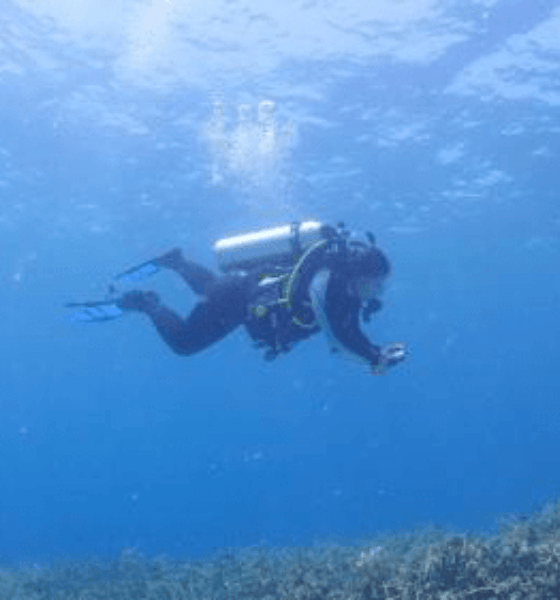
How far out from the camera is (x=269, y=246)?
35.8ft

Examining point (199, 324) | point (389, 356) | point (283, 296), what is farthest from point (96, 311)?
point (389, 356)

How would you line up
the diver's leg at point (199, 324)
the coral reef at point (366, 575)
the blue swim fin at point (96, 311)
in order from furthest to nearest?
→ the blue swim fin at point (96, 311) < the diver's leg at point (199, 324) < the coral reef at point (366, 575)

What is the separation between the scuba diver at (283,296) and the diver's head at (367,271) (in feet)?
0.04

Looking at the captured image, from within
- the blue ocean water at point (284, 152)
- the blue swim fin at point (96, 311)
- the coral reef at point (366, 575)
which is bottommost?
the coral reef at point (366, 575)

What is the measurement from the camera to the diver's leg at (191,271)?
12070 millimetres

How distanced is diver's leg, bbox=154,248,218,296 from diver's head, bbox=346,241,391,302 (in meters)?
2.32

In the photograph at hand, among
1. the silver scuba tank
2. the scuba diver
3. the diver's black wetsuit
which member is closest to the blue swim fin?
the scuba diver

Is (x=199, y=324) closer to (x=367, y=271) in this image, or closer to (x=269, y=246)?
(x=269, y=246)

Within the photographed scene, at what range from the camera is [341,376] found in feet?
318

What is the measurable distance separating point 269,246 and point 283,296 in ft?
2.69

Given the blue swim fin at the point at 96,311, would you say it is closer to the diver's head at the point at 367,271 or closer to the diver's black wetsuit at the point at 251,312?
the diver's black wetsuit at the point at 251,312

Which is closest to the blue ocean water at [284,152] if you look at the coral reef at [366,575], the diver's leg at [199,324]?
the coral reef at [366,575]

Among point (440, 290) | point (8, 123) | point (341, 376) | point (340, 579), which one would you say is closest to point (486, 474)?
point (341, 376)

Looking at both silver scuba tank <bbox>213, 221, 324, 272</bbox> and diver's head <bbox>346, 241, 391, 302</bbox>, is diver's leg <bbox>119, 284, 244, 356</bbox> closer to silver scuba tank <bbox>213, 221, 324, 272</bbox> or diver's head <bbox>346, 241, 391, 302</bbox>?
silver scuba tank <bbox>213, 221, 324, 272</bbox>
